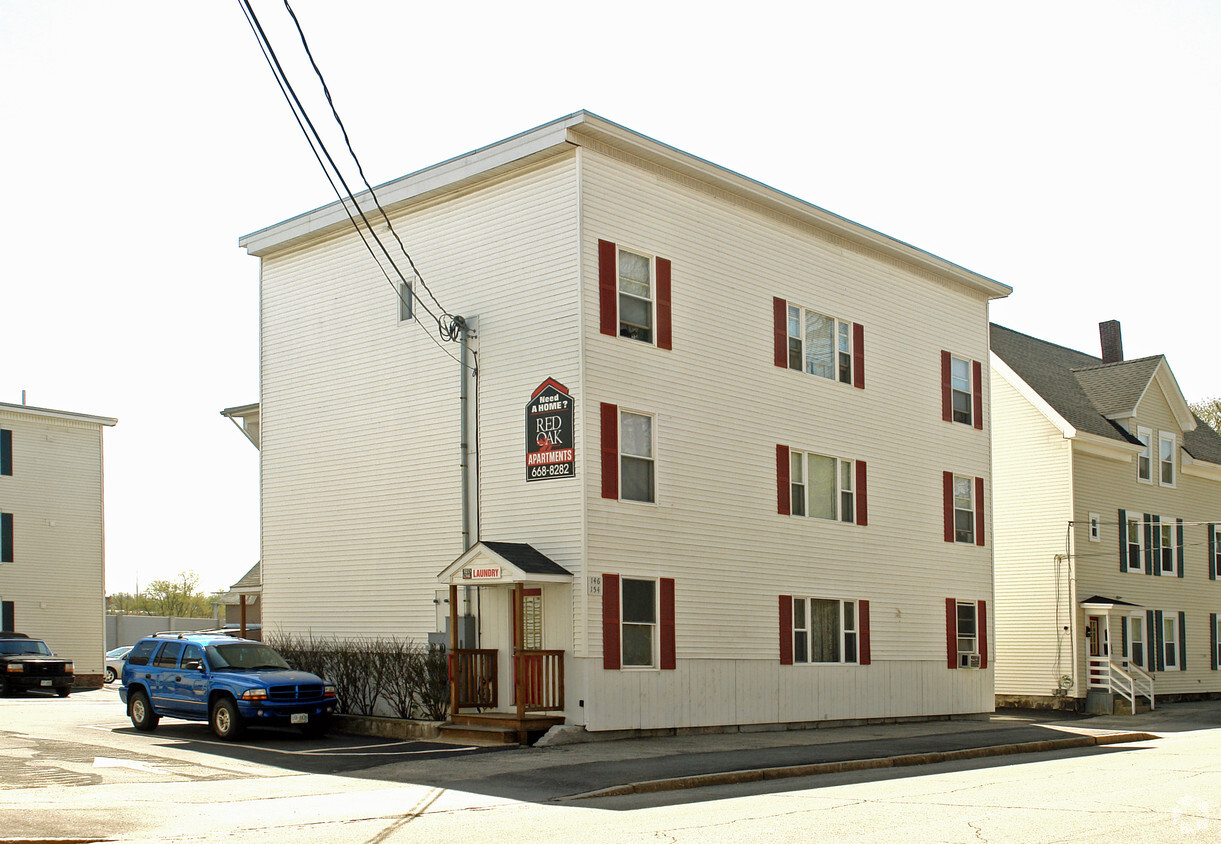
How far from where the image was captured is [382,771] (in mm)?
16469

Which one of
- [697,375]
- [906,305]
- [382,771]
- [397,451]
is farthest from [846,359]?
[382,771]

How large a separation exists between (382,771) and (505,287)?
363 inches

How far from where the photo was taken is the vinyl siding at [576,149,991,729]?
21.6 meters

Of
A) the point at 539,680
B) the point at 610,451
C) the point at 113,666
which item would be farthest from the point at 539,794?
the point at 113,666

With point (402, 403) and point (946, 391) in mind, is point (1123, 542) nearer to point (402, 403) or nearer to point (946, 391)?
point (946, 391)

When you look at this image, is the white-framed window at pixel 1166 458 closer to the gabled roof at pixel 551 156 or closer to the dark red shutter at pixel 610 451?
the gabled roof at pixel 551 156

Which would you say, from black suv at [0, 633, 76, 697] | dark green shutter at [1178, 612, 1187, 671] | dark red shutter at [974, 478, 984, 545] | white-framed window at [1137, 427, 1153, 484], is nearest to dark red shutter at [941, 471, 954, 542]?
dark red shutter at [974, 478, 984, 545]

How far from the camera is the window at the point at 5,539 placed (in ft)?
135

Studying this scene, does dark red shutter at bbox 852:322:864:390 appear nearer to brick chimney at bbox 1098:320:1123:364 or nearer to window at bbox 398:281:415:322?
window at bbox 398:281:415:322

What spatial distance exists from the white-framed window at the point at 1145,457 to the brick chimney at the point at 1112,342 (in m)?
6.49

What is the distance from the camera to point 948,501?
2973 cm

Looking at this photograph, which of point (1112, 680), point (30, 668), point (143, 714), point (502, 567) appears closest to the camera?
point (502, 567)

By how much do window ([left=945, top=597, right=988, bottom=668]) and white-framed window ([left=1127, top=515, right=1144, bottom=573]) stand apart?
985 cm

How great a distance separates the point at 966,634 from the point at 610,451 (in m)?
13.2
